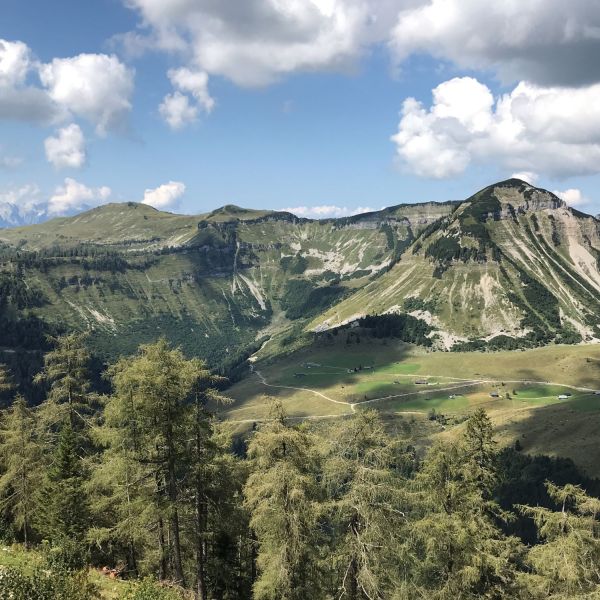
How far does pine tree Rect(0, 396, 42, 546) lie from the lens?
45062mm

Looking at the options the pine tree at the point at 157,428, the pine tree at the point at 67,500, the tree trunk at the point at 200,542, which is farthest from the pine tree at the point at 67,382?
the tree trunk at the point at 200,542

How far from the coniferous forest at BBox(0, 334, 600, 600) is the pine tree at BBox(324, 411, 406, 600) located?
0.09 m

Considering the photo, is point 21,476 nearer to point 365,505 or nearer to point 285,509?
point 285,509

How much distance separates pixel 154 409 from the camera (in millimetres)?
29359

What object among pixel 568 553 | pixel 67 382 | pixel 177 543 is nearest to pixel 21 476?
pixel 67 382

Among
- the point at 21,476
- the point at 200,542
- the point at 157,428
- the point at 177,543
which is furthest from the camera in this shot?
the point at 21,476

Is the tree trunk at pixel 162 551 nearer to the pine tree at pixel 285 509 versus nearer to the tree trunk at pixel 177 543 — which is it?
the tree trunk at pixel 177 543

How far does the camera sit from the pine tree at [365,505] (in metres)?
28.2

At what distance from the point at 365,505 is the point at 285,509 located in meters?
5.61

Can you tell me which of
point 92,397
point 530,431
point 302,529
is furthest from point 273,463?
point 530,431

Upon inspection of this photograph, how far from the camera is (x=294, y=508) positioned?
30.6 metres

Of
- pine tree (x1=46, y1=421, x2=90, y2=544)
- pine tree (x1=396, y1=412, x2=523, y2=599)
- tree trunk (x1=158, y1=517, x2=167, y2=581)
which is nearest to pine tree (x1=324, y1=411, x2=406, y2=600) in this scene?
pine tree (x1=396, y1=412, x2=523, y2=599)

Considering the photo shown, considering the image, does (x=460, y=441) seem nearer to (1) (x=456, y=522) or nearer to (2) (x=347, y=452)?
(1) (x=456, y=522)

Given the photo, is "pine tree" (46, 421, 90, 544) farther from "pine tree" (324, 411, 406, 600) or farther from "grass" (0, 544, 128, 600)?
"pine tree" (324, 411, 406, 600)
